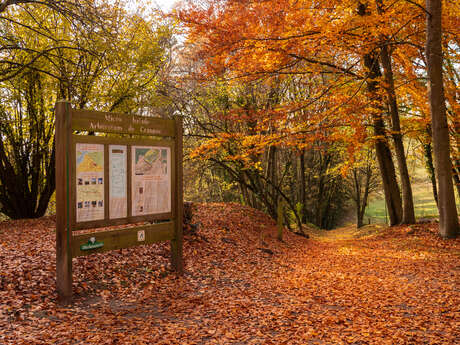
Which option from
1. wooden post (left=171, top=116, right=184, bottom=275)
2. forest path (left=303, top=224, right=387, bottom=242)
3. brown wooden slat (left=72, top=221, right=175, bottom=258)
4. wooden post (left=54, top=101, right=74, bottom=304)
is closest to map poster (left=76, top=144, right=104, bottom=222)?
wooden post (left=54, top=101, right=74, bottom=304)

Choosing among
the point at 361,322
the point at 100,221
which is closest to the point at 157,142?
the point at 100,221

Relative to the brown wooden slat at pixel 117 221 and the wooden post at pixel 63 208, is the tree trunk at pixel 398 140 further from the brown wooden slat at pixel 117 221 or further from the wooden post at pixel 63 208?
the wooden post at pixel 63 208

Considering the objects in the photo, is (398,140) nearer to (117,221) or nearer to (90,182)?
(117,221)

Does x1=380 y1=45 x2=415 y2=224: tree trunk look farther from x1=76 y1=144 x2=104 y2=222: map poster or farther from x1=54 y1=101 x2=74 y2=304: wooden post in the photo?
x1=54 y1=101 x2=74 y2=304: wooden post

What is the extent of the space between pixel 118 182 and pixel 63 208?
2.89ft

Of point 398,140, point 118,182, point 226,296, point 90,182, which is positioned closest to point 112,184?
point 118,182

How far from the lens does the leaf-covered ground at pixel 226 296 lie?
391 centimetres

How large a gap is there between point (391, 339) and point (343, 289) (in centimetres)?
226

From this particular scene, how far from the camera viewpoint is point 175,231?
20.7 ft

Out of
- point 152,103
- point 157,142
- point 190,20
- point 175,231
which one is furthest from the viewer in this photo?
point 152,103

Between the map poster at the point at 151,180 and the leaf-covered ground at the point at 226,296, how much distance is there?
4.09 ft

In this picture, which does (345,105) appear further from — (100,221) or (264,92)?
(100,221)

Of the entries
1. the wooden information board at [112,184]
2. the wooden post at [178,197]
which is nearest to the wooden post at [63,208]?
the wooden information board at [112,184]

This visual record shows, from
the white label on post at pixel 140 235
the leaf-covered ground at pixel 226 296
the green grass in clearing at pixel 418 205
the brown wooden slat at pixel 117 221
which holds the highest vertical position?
the brown wooden slat at pixel 117 221
